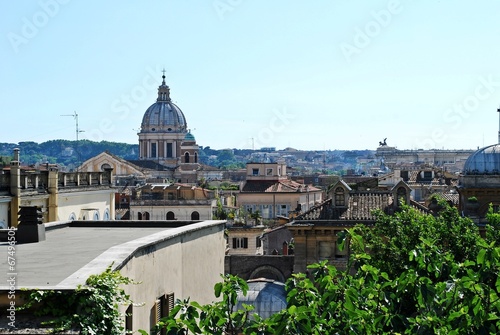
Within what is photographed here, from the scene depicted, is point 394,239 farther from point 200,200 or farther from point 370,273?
point 200,200

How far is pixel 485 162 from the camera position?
4788 centimetres

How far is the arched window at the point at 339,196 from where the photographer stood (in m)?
46.7

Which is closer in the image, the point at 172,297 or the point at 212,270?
the point at 172,297

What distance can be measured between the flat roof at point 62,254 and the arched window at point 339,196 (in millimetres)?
30288

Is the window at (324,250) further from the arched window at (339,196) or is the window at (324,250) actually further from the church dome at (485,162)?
the church dome at (485,162)

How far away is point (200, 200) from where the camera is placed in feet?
279

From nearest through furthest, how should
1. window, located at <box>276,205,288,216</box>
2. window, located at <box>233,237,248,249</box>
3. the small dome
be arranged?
the small dome < window, located at <box>233,237,248,249</box> < window, located at <box>276,205,288,216</box>

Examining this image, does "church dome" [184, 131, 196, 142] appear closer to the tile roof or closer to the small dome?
the tile roof

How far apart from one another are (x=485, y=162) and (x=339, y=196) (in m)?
6.56

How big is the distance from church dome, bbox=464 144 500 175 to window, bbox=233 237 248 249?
982 inches

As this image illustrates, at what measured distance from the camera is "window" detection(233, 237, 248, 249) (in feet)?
234

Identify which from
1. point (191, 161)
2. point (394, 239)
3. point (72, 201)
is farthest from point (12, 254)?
point (191, 161)

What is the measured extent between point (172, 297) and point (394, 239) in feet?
50.7

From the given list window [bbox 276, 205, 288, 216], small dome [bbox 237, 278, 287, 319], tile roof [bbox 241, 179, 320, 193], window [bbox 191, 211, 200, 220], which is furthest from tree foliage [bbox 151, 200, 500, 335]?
tile roof [bbox 241, 179, 320, 193]
